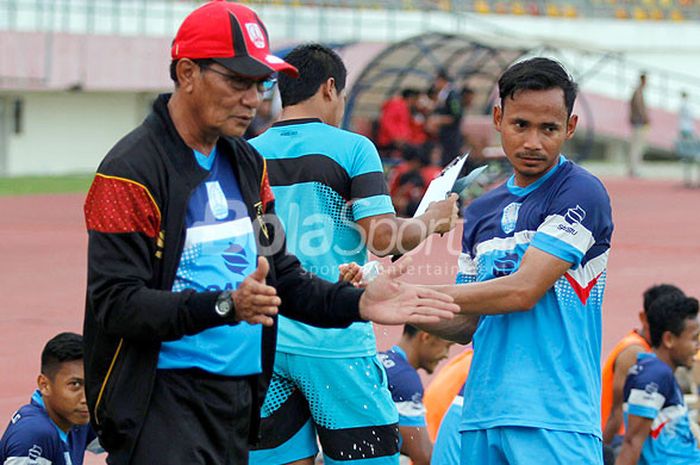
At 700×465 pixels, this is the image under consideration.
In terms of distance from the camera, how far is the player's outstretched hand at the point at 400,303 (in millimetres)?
3816

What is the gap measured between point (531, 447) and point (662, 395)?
286 centimetres

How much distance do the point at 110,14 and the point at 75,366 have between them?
24.5 meters

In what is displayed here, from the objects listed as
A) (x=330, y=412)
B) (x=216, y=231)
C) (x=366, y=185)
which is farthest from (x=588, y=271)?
(x=330, y=412)

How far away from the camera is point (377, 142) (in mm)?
20656

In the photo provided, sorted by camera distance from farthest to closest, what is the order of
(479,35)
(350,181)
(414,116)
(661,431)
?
(479,35), (414,116), (661,431), (350,181)

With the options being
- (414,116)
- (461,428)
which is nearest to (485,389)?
(461,428)

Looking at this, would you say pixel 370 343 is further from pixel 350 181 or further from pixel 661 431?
pixel 661 431

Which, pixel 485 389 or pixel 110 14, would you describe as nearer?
pixel 485 389

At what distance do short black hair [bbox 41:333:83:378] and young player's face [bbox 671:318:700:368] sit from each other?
334cm

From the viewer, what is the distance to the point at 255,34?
380 cm

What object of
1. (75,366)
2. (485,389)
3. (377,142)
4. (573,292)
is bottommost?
(377,142)

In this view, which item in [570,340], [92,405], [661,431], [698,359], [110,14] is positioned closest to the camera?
[92,405]

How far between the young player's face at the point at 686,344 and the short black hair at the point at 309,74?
2711mm

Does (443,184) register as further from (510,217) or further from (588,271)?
(588,271)
